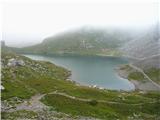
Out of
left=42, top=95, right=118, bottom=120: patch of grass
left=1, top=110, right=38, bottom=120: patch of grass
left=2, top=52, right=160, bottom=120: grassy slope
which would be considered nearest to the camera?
left=1, top=110, right=38, bottom=120: patch of grass

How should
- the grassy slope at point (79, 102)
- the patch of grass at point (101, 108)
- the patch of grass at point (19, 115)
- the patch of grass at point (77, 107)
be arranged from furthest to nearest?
the grassy slope at point (79, 102)
the patch of grass at point (101, 108)
the patch of grass at point (77, 107)
the patch of grass at point (19, 115)

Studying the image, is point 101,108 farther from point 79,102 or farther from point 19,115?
point 19,115

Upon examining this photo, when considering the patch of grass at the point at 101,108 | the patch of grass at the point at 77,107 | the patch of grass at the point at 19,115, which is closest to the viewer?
the patch of grass at the point at 19,115

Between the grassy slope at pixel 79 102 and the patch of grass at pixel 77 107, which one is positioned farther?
the grassy slope at pixel 79 102

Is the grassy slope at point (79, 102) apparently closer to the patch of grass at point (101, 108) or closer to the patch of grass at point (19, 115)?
the patch of grass at point (101, 108)

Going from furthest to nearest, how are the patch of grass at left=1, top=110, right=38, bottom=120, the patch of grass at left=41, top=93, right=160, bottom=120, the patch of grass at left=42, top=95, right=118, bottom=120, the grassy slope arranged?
the grassy slope, the patch of grass at left=41, top=93, right=160, bottom=120, the patch of grass at left=42, top=95, right=118, bottom=120, the patch of grass at left=1, top=110, right=38, bottom=120

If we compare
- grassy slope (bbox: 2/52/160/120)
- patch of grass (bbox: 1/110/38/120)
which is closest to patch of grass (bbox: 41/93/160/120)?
grassy slope (bbox: 2/52/160/120)

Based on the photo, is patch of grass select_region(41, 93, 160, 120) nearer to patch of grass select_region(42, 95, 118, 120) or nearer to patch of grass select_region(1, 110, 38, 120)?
patch of grass select_region(42, 95, 118, 120)

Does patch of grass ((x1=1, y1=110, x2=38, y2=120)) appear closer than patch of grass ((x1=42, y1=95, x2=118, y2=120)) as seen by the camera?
Yes

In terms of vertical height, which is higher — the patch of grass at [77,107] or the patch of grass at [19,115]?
the patch of grass at [19,115]

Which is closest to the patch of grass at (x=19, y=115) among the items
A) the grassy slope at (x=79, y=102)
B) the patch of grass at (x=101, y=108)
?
the patch of grass at (x=101, y=108)

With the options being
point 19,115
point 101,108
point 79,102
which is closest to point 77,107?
point 79,102
